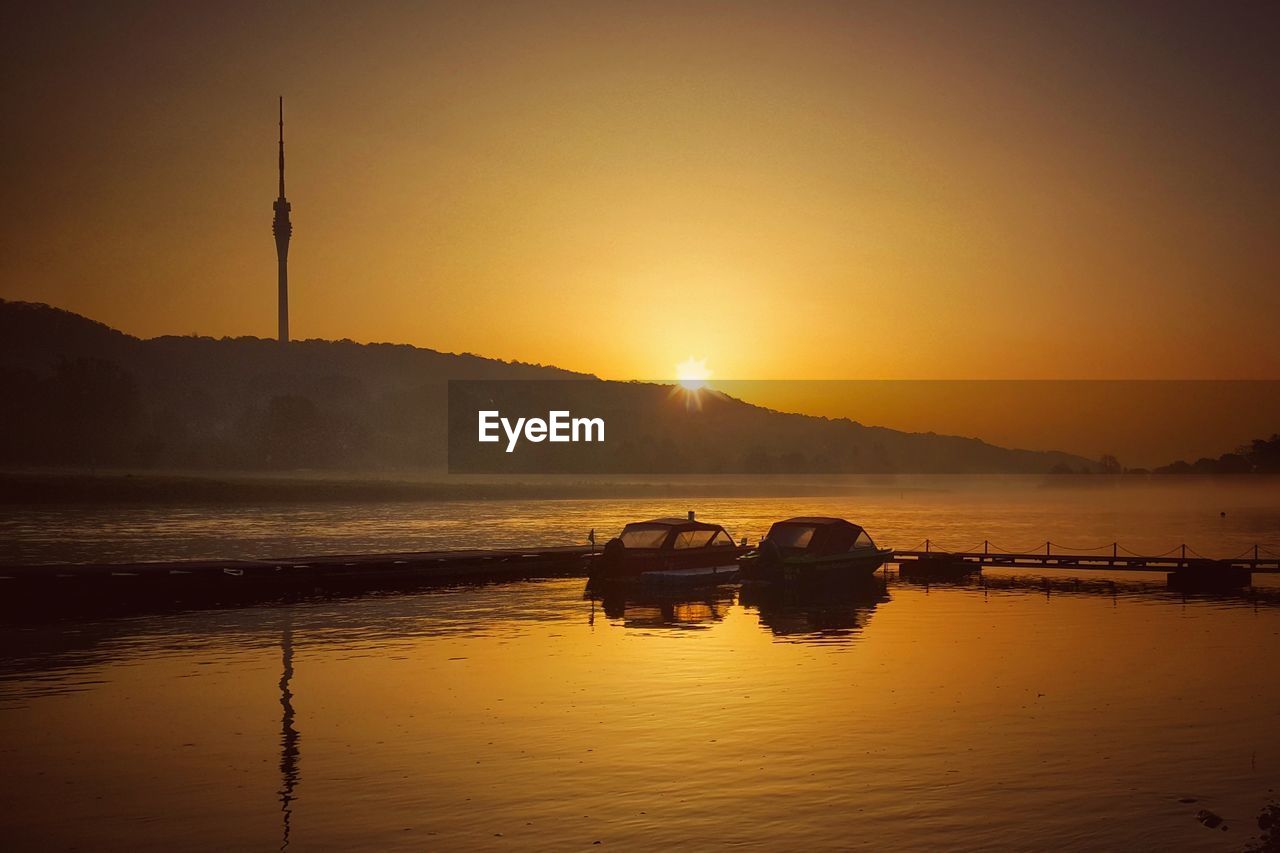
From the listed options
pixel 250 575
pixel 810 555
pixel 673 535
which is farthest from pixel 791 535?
pixel 250 575

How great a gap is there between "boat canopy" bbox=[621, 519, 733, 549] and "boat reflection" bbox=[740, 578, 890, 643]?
3148mm

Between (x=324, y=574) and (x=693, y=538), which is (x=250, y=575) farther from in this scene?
(x=693, y=538)

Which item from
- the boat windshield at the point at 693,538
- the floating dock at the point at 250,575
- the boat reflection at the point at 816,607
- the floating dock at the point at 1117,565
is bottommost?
the boat reflection at the point at 816,607

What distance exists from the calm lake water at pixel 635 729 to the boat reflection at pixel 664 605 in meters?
0.66

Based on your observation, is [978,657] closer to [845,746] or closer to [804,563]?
[845,746]

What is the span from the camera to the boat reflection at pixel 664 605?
146 ft

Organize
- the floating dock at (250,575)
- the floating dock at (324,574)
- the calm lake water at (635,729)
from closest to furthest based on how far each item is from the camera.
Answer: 1. the calm lake water at (635,729)
2. the floating dock at (250,575)
3. the floating dock at (324,574)

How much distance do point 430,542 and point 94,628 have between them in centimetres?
6864

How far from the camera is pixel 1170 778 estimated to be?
2059 cm

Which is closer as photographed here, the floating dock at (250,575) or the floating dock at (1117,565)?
the floating dock at (250,575)

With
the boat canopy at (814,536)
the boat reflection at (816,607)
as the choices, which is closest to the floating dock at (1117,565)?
the boat reflection at (816,607)

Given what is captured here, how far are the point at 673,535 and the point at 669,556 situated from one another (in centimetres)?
128

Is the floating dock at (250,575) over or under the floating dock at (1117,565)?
over

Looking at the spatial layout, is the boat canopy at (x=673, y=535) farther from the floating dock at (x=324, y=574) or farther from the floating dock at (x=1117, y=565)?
the floating dock at (x=1117, y=565)
